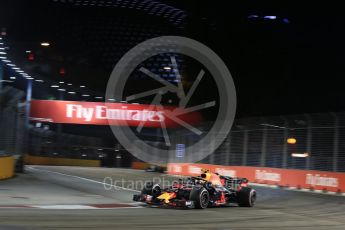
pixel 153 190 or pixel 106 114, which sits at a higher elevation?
pixel 106 114

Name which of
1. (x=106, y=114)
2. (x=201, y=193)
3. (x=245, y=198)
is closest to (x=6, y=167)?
(x=201, y=193)

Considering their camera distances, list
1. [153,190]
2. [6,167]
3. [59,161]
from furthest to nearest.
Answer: [59,161] → [6,167] → [153,190]

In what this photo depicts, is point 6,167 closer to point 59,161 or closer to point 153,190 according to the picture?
point 153,190

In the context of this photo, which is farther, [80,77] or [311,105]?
[80,77]

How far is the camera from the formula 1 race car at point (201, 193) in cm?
1459

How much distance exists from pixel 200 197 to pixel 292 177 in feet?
44.7

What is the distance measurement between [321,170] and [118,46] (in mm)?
92360

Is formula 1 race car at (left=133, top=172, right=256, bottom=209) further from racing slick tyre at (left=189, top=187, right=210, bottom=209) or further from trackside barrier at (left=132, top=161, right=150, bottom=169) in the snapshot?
trackside barrier at (left=132, top=161, right=150, bottom=169)

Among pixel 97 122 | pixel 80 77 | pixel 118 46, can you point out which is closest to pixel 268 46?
pixel 80 77

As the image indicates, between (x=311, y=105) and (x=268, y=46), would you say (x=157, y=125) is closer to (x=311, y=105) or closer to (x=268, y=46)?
(x=311, y=105)

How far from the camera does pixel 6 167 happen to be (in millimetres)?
23922

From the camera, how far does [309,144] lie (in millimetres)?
27109

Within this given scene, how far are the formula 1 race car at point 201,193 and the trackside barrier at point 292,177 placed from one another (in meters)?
9.20

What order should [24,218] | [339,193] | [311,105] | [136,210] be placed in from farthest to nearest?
[311,105], [339,193], [136,210], [24,218]
